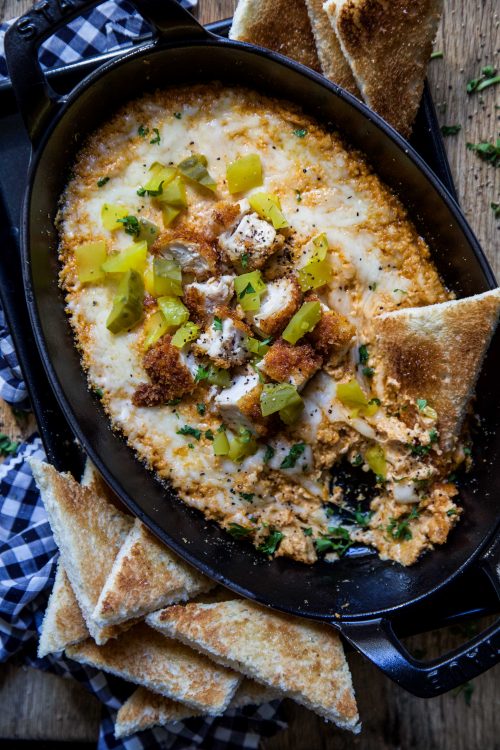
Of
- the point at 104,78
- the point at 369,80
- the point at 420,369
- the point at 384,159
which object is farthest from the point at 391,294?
the point at 104,78

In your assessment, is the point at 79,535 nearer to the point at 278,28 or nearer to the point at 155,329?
the point at 155,329

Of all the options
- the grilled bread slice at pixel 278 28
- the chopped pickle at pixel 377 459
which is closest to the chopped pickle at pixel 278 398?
the chopped pickle at pixel 377 459

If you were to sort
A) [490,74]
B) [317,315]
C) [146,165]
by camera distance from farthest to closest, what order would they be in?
[490,74] < [146,165] < [317,315]

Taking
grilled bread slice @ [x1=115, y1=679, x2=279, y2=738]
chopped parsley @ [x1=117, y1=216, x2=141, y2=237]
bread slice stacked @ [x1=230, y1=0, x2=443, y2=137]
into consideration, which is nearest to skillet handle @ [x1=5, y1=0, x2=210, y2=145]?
bread slice stacked @ [x1=230, y1=0, x2=443, y2=137]

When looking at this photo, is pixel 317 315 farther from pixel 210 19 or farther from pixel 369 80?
pixel 210 19

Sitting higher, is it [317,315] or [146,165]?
[146,165]

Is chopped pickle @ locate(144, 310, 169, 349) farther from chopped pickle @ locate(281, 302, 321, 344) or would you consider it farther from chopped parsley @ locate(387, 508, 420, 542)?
chopped parsley @ locate(387, 508, 420, 542)

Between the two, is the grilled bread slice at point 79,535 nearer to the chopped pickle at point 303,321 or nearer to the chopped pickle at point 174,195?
the chopped pickle at point 303,321
